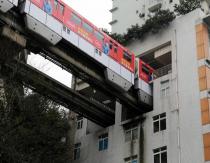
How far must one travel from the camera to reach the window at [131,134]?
2895 centimetres

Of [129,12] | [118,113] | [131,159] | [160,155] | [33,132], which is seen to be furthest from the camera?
[129,12]

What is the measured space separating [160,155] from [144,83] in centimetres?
471

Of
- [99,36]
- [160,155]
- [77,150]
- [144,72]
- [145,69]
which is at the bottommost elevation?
[160,155]

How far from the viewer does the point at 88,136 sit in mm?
32094

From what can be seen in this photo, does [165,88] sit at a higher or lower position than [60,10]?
lower

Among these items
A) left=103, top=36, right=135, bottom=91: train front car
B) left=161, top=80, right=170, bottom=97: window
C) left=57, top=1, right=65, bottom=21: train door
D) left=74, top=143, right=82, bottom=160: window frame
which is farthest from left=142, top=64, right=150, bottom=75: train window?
left=57, top=1, right=65, bottom=21: train door

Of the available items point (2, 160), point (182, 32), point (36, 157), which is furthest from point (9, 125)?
point (182, 32)

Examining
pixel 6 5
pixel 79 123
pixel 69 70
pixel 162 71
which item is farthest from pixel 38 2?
pixel 79 123

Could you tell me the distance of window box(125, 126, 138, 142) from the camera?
2895 cm

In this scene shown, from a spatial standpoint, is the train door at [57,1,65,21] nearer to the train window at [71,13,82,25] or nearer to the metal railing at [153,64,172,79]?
the train window at [71,13,82,25]

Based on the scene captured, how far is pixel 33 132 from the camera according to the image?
26219 mm

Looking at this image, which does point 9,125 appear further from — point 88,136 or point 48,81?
point 88,136

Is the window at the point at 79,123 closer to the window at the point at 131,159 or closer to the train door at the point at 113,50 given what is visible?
the window at the point at 131,159

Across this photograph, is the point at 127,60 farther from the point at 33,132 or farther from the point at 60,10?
the point at 33,132
